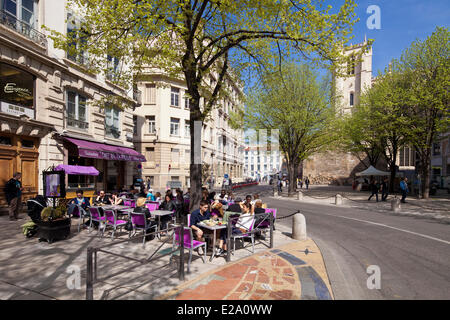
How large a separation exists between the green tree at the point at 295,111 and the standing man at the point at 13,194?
15.8 m

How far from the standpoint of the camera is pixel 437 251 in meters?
6.34


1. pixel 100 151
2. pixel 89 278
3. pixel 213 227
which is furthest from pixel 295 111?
pixel 89 278

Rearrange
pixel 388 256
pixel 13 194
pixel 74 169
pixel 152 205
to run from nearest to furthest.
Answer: pixel 388 256, pixel 152 205, pixel 13 194, pixel 74 169

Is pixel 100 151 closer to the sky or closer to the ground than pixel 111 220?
closer to the sky

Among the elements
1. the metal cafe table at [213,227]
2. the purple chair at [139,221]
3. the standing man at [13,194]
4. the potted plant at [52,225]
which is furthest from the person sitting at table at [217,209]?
the standing man at [13,194]

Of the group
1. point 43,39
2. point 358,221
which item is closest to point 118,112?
point 43,39

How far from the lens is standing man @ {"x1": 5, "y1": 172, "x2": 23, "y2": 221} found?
904 centimetres

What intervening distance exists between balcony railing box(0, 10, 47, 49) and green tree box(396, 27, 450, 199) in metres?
22.7

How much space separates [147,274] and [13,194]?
7875 millimetres

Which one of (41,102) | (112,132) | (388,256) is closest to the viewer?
(388,256)

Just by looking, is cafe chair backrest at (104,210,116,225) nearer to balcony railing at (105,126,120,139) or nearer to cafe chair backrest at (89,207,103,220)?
cafe chair backrest at (89,207,103,220)

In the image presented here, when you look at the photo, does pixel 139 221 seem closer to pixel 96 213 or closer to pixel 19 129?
pixel 96 213

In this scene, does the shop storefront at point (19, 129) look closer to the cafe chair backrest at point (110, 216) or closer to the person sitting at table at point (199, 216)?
the cafe chair backrest at point (110, 216)

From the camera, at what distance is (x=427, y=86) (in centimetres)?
1836
